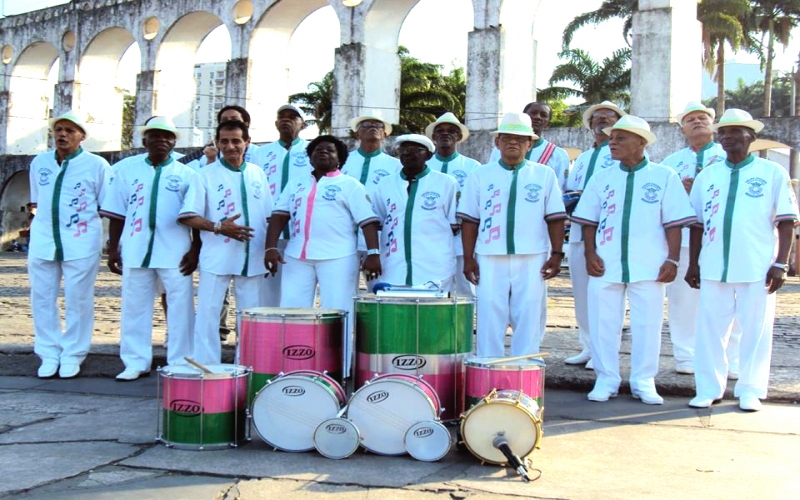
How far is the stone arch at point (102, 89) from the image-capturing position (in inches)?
1172

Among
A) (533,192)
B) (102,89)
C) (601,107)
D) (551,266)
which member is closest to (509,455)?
(551,266)

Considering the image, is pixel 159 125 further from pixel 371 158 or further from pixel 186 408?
pixel 186 408

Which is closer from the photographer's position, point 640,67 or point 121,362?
point 121,362

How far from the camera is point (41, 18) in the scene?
31.9 m

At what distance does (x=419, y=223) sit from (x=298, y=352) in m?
1.82

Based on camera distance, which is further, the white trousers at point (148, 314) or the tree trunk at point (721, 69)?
the tree trunk at point (721, 69)

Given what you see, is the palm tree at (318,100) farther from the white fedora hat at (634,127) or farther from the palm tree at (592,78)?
the white fedora hat at (634,127)

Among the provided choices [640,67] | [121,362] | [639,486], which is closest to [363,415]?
[639,486]

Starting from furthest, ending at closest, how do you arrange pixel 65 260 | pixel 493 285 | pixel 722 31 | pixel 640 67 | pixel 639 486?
pixel 722 31 < pixel 640 67 < pixel 65 260 < pixel 493 285 < pixel 639 486

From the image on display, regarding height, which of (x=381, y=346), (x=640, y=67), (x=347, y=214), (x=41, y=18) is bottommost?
(x=381, y=346)

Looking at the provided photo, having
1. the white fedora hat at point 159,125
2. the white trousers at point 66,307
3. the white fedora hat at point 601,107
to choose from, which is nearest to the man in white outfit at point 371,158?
the white fedora hat at point 159,125

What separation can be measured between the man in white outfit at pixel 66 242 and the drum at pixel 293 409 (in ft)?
9.70

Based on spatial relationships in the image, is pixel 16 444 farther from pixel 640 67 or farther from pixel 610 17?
pixel 610 17

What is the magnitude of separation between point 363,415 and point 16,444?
1.93 m
